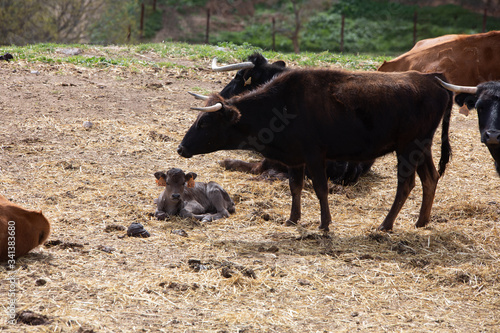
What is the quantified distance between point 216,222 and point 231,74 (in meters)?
7.42

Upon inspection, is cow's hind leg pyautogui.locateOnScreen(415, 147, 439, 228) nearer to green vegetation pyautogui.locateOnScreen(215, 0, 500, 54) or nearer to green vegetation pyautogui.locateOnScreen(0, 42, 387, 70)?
green vegetation pyautogui.locateOnScreen(0, 42, 387, 70)

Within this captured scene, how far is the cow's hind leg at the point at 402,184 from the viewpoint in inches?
266

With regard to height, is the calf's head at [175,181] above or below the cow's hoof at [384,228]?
above

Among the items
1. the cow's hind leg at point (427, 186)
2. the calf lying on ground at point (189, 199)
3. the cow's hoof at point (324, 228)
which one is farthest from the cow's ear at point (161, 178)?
the cow's hind leg at point (427, 186)

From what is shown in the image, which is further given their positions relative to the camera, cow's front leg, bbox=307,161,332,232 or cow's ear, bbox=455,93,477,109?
cow's ear, bbox=455,93,477,109

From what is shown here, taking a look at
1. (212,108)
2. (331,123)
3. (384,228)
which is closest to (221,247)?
(212,108)

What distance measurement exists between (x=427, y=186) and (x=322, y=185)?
1.32 m

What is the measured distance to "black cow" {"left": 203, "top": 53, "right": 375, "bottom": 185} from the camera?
8.55 meters

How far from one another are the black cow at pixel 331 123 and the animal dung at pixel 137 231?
114cm

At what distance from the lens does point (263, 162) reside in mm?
8875

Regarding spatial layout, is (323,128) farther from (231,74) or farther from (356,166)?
(231,74)

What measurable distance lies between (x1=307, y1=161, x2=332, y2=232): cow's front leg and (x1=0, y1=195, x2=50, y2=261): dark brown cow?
9.42 ft

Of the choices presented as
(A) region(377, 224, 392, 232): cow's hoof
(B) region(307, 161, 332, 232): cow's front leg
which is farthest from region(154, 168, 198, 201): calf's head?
(A) region(377, 224, 392, 232): cow's hoof

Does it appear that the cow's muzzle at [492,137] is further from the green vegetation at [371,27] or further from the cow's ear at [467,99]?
the green vegetation at [371,27]
